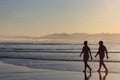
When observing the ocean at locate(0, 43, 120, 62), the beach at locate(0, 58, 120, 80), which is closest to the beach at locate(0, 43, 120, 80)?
the beach at locate(0, 58, 120, 80)

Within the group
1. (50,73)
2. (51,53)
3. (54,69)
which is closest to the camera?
(50,73)

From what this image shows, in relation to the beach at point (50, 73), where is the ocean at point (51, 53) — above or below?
above

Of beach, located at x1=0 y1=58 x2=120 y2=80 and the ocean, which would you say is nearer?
beach, located at x1=0 y1=58 x2=120 y2=80

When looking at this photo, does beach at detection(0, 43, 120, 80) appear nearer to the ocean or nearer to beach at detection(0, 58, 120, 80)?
beach at detection(0, 58, 120, 80)

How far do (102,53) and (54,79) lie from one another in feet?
17.3

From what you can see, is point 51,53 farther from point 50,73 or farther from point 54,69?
point 50,73

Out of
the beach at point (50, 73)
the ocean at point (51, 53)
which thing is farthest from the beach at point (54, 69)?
the ocean at point (51, 53)

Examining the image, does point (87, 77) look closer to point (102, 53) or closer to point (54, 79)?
point (54, 79)

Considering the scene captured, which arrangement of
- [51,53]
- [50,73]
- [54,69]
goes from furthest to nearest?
[51,53], [54,69], [50,73]

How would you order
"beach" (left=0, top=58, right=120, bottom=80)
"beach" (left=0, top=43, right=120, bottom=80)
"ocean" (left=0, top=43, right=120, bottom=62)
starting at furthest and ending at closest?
"ocean" (left=0, top=43, right=120, bottom=62) < "beach" (left=0, top=43, right=120, bottom=80) < "beach" (left=0, top=58, right=120, bottom=80)

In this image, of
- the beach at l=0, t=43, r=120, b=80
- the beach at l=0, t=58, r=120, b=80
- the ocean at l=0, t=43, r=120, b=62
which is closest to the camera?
the beach at l=0, t=58, r=120, b=80

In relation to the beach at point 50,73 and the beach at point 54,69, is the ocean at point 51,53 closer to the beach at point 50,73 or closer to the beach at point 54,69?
the beach at point 54,69

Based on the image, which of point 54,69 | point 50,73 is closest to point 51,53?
point 54,69

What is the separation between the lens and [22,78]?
1891 cm
